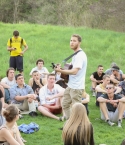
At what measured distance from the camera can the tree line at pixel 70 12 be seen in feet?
63.0

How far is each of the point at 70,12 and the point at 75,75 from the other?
598 inches

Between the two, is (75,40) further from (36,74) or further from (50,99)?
(36,74)

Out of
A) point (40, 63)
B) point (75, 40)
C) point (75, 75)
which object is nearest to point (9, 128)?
point (75, 75)

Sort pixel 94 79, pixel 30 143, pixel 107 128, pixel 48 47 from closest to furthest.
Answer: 1. pixel 30 143
2. pixel 107 128
3. pixel 94 79
4. pixel 48 47

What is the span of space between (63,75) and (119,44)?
30.7 ft

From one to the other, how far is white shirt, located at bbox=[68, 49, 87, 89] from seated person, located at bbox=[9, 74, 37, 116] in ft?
5.26


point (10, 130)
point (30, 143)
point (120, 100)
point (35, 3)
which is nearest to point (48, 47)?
point (120, 100)

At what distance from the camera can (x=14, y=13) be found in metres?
25.2

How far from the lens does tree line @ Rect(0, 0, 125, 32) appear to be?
1919 cm

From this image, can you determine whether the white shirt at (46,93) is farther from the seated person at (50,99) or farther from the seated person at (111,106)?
the seated person at (111,106)

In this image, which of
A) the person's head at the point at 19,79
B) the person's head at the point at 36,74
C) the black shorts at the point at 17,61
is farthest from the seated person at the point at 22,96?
the black shorts at the point at 17,61

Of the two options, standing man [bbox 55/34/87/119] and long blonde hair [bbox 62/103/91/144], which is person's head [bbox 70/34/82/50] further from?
long blonde hair [bbox 62/103/91/144]

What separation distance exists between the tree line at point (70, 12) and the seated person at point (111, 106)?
12.0 metres

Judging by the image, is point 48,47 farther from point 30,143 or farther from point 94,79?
point 30,143
